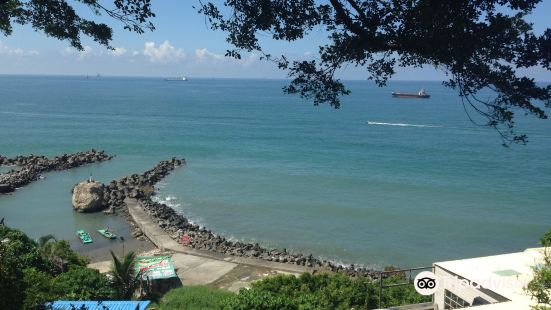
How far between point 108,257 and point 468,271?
17.0m

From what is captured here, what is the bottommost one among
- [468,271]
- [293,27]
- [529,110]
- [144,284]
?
[144,284]

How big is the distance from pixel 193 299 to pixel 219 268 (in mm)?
5857

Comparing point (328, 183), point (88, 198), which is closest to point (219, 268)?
point (88, 198)

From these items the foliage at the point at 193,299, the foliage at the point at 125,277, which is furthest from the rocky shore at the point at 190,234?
the foliage at the point at 193,299

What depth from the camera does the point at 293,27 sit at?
5.92 metres

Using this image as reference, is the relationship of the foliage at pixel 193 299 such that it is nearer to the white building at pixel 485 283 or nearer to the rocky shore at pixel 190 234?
the white building at pixel 485 283

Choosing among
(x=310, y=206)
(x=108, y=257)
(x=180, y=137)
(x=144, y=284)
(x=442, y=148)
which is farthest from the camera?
(x=180, y=137)

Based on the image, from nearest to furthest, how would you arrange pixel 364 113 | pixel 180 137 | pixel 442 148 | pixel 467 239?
pixel 467 239 → pixel 442 148 → pixel 180 137 → pixel 364 113

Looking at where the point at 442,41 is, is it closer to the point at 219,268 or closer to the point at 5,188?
the point at 219,268

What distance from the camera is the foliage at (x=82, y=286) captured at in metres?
11.6

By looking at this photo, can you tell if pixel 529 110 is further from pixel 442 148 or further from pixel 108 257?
pixel 442 148

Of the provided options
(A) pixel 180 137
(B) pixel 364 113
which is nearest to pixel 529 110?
(A) pixel 180 137

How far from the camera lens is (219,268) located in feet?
60.5

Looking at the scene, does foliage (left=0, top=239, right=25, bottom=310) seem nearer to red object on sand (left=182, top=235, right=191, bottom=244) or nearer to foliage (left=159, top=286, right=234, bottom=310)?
foliage (left=159, top=286, right=234, bottom=310)
